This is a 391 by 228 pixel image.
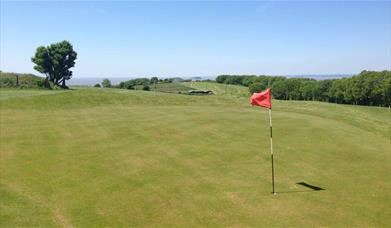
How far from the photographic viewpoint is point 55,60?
94.6 metres

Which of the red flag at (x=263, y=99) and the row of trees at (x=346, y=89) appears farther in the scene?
the row of trees at (x=346, y=89)

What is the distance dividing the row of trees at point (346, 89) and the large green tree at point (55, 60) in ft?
244

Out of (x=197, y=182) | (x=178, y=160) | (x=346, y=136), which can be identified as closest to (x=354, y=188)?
(x=197, y=182)

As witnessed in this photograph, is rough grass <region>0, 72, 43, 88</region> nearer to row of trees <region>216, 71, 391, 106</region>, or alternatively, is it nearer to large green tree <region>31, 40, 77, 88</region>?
large green tree <region>31, 40, 77, 88</region>

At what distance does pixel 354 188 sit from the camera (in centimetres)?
1920

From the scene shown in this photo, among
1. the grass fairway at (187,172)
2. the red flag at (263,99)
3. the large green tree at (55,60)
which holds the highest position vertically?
the large green tree at (55,60)

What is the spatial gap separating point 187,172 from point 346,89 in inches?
4405

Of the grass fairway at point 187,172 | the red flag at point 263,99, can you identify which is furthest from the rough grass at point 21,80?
the red flag at point 263,99

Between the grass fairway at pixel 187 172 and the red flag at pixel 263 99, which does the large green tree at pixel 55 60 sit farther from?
the red flag at pixel 263 99

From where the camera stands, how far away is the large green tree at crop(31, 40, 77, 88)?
3691 inches

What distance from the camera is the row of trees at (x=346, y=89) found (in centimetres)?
10562

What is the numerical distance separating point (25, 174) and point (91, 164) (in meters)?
3.99

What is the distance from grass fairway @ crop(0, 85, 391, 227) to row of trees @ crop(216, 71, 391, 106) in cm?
7400

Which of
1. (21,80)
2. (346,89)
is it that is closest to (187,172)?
(21,80)
